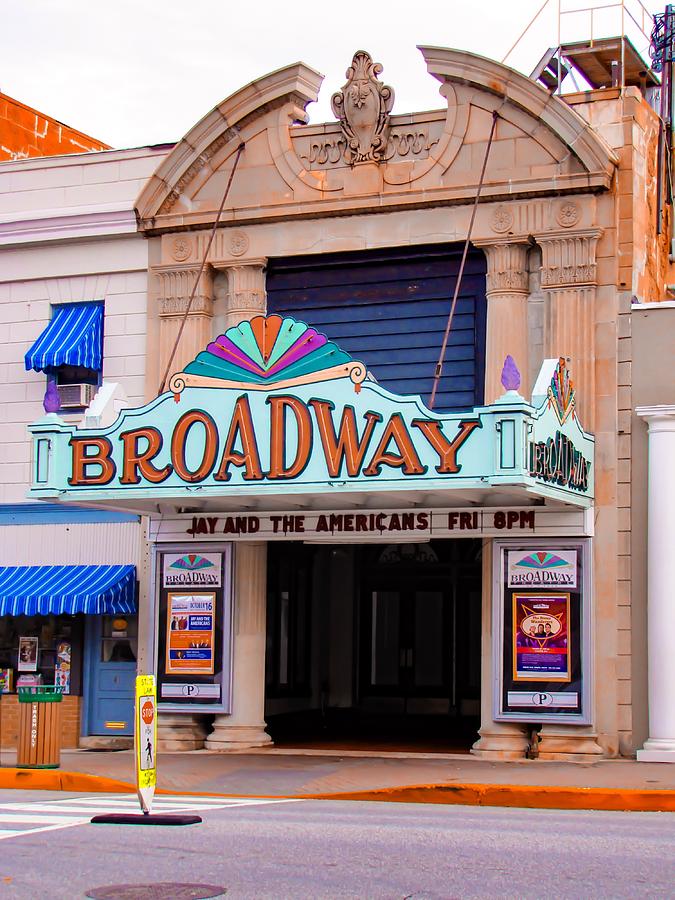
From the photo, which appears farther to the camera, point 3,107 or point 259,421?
point 3,107

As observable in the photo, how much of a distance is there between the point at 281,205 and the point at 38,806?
34.1ft

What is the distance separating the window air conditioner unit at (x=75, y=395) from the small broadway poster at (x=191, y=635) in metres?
3.63

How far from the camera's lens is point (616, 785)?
16828mm

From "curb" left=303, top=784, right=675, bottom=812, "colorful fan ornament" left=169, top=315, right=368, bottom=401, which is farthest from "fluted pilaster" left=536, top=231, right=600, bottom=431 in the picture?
"curb" left=303, top=784, right=675, bottom=812

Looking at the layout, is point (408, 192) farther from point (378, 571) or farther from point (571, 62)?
point (378, 571)

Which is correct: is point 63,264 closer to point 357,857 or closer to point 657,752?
point 657,752

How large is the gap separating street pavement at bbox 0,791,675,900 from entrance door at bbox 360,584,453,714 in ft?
40.2

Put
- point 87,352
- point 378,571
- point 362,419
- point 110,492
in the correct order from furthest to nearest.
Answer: point 378,571, point 87,352, point 110,492, point 362,419

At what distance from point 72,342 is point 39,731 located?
672 centimetres

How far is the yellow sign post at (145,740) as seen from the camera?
14.1 m

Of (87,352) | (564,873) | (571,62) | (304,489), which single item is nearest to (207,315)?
(87,352)

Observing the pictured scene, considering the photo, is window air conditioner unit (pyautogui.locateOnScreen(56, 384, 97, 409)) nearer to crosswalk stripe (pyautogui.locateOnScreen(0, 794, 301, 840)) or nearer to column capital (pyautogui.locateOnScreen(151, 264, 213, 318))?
column capital (pyautogui.locateOnScreen(151, 264, 213, 318))

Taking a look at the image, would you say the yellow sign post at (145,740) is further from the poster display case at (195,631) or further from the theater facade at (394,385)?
the poster display case at (195,631)

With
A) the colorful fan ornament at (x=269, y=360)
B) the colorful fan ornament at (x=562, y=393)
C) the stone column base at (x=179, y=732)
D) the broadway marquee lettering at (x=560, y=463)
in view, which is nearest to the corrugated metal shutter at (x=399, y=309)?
the colorful fan ornament at (x=562, y=393)
